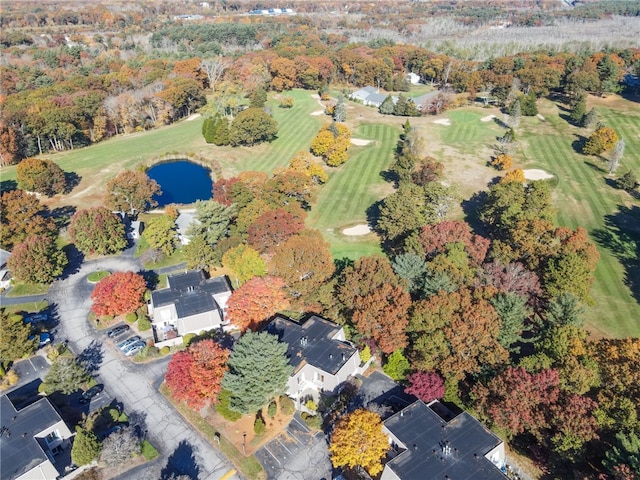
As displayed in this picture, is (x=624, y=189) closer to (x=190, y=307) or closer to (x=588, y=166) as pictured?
(x=588, y=166)

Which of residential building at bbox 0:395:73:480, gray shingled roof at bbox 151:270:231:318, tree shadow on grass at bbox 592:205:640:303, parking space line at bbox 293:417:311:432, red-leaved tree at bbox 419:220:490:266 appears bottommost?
parking space line at bbox 293:417:311:432

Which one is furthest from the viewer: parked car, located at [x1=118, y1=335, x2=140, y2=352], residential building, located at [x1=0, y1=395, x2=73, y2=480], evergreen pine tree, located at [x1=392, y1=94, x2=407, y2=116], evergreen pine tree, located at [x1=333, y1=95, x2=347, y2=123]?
evergreen pine tree, located at [x1=392, y1=94, x2=407, y2=116]

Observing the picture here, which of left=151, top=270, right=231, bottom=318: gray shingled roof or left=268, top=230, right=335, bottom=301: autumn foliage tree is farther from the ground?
left=268, top=230, right=335, bottom=301: autumn foliage tree

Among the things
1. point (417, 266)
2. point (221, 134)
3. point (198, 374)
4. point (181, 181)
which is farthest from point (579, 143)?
point (198, 374)

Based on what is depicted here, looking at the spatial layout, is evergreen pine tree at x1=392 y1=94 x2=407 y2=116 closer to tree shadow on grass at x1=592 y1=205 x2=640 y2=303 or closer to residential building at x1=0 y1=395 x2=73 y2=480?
tree shadow on grass at x1=592 y1=205 x2=640 y2=303

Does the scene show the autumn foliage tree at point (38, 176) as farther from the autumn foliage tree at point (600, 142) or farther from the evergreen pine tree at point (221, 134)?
the autumn foliage tree at point (600, 142)

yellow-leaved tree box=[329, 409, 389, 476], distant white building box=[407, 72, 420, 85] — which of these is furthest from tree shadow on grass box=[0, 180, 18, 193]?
distant white building box=[407, 72, 420, 85]

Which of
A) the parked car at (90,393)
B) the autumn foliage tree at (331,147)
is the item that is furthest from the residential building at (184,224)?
the autumn foliage tree at (331,147)

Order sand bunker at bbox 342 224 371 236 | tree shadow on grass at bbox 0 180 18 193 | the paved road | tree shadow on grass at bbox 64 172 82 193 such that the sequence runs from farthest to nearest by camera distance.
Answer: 1. tree shadow on grass at bbox 64 172 82 193
2. tree shadow on grass at bbox 0 180 18 193
3. sand bunker at bbox 342 224 371 236
4. the paved road
